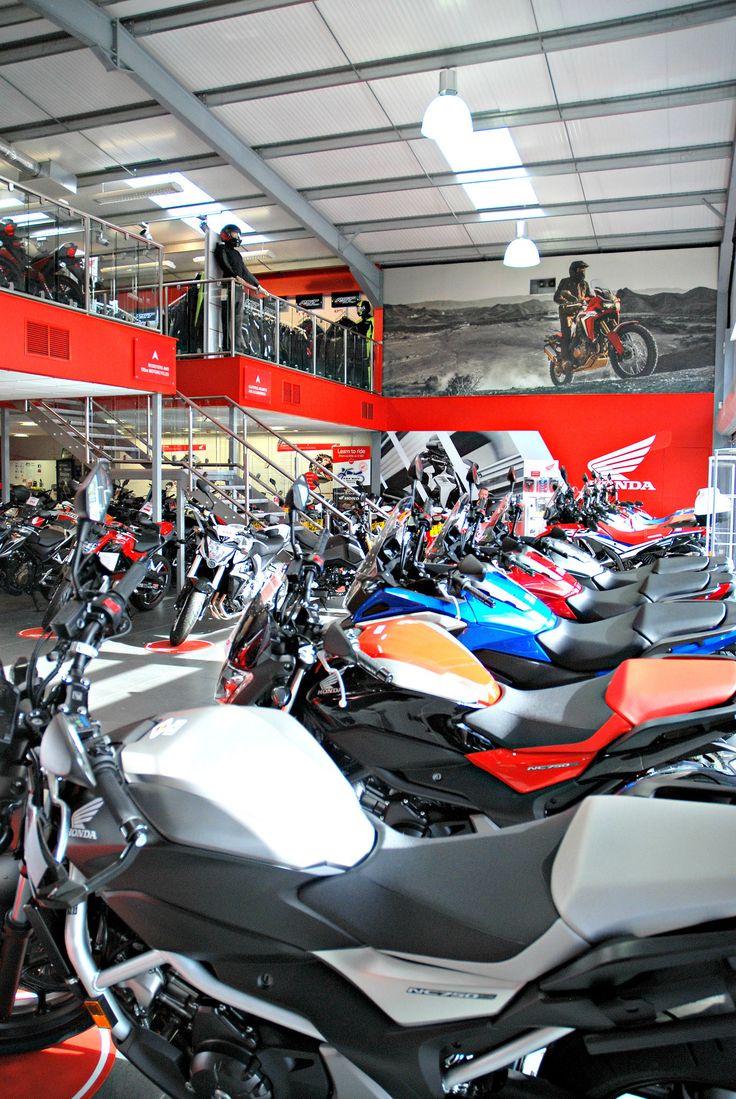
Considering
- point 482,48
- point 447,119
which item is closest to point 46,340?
point 447,119

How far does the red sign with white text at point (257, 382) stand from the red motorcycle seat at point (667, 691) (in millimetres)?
9781

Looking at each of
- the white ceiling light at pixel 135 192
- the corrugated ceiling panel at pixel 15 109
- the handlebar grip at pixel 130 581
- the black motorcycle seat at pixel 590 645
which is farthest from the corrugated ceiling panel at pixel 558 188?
the handlebar grip at pixel 130 581

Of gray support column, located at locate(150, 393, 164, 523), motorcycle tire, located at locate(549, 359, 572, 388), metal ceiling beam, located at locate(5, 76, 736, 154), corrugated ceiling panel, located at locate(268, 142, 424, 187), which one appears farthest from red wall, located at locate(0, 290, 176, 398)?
motorcycle tire, located at locate(549, 359, 572, 388)

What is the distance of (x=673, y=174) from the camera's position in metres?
12.6

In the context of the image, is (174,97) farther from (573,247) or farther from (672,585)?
(672,585)

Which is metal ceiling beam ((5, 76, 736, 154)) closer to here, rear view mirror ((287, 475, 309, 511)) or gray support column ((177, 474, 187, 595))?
Answer: gray support column ((177, 474, 187, 595))

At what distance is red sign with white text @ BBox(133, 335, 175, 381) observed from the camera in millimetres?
9031

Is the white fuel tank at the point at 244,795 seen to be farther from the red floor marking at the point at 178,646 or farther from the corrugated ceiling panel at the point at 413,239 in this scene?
the corrugated ceiling panel at the point at 413,239

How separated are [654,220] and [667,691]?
14577 millimetres

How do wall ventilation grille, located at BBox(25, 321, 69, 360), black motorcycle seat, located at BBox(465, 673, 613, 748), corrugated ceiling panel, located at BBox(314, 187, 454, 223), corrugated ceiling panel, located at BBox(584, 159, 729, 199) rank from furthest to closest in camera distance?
corrugated ceiling panel, located at BBox(314, 187, 454, 223)
corrugated ceiling panel, located at BBox(584, 159, 729, 199)
wall ventilation grille, located at BBox(25, 321, 69, 360)
black motorcycle seat, located at BBox(465, 673, 613, 748)

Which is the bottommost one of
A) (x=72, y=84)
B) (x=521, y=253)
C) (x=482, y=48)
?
(x=521, y=253)

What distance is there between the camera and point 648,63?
9.42 metres

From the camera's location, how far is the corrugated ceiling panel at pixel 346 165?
39.7 ft

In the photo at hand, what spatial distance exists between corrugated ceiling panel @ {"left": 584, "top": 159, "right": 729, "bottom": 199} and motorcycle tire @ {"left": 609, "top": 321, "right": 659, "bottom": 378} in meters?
3.19
